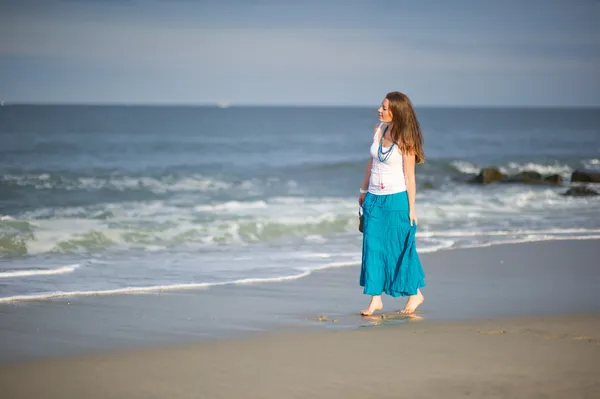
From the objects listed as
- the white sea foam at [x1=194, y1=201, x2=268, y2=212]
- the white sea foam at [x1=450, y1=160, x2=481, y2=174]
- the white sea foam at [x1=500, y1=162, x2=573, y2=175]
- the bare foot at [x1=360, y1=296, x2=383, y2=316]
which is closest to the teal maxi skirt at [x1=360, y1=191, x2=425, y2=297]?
the bare foot at [x1=360, y1=296, x2=383, y2=316]

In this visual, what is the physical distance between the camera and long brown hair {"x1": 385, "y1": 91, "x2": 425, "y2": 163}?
22.2 ft

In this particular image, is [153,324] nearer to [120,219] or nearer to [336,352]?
[336,352]

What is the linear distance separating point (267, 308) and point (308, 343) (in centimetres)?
148

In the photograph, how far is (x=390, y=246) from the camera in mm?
7117

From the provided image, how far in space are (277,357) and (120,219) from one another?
9.90 meters

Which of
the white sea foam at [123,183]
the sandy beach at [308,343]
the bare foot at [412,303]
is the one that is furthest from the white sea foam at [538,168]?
the bare foot at [412,303]

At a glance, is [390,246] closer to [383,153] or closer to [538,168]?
[383,153]

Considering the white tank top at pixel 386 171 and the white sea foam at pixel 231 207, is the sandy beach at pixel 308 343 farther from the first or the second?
the white sea foam at pixel 231 207

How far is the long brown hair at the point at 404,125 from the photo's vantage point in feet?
22.2

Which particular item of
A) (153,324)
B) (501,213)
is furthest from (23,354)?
(501,213)

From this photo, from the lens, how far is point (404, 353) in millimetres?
5898

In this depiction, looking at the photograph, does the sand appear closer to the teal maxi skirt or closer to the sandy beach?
the sandy beach

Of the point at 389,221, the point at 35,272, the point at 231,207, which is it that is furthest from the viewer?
the point at 231,207

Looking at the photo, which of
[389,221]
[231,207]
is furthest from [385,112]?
[231,207]
